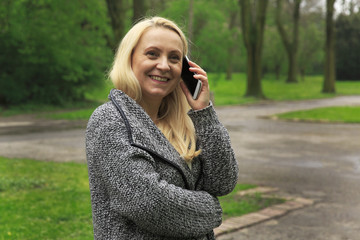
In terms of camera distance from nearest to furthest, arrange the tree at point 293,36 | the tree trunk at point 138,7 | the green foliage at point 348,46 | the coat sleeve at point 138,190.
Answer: the coat sleeve at point 138,190
the tree trunk at point 138,7
the tree at point 293,36
the green foliage at point 348,46

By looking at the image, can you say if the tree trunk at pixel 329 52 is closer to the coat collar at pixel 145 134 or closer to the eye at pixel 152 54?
the eye at pixel 152 54

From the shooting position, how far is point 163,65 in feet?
6.61

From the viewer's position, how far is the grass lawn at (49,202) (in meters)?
5.10

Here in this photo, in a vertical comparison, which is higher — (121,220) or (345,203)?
(121,220)

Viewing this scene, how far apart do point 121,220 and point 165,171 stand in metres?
0.25

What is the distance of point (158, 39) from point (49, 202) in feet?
15.4

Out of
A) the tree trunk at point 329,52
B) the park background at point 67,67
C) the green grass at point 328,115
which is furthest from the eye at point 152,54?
the tree trunk at point 329,52

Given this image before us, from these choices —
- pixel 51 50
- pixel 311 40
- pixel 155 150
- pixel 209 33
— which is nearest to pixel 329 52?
pixel 209 33

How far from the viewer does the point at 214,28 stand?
116 feet

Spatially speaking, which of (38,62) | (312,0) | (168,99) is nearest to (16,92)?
(38,62)

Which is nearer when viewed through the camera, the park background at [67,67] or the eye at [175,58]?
the eye at [175,58]

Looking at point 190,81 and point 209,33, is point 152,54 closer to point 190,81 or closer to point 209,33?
point 190,81

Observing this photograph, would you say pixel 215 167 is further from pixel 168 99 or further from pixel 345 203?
pixel 345 203

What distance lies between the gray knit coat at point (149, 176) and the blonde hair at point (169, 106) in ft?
0.17
